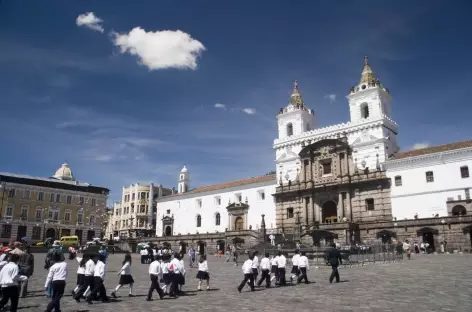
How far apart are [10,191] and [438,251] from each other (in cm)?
5547

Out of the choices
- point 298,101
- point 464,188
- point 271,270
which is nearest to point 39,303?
point 271,270

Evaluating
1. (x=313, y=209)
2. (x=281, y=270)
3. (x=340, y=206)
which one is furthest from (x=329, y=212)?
(x=281, y=270)

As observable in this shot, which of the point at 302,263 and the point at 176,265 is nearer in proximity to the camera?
the point at 176,265

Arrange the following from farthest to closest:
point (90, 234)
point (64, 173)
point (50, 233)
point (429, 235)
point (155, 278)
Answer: point (64, 173), point (90, 234), point (50, 233), point (429, 235), point (155, 278)

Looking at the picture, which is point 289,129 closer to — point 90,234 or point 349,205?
point 349,205

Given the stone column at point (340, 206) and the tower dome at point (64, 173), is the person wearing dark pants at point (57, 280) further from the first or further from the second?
the tower dome at point (64, 173)

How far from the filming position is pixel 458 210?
1462 inches

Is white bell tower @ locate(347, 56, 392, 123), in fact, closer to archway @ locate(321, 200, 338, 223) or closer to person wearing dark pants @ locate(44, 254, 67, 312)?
archway @ locate(321, 200, 338, 223)

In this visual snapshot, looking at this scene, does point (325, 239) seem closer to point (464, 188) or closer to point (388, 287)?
point (464, 188)

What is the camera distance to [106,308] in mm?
11289

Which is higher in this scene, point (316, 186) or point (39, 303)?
point (316, 186)

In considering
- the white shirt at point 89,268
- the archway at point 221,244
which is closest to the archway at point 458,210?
the archway at point 221,244

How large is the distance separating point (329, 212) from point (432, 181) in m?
11.6

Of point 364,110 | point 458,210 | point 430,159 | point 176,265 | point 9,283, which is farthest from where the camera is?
point 364,110
